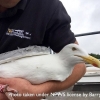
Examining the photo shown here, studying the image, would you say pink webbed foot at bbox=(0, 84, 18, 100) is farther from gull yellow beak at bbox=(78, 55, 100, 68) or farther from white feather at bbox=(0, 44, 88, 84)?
gull yellow beak at bbox=(78, 55, 100, 68)

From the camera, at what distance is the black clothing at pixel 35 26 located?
1.07 meters

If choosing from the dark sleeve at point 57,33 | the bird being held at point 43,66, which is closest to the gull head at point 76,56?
the bird being held at point 43,66

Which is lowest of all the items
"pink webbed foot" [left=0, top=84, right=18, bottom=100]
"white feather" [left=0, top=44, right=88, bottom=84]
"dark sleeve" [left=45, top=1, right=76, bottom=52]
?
"pink webbed foot" [left=0, top=84, right=18, bottom=100]

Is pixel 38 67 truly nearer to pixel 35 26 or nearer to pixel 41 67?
pixel 41 67


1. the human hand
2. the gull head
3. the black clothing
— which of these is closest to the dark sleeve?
the black clothing

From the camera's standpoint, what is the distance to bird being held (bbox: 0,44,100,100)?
95 cm

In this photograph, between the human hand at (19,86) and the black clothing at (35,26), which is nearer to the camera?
the human hand at (19,86)

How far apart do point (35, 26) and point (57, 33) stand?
0.09 metres

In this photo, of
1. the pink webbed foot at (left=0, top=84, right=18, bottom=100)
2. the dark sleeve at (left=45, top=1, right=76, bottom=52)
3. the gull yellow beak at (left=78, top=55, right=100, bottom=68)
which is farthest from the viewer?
the dark sleeve at (left=45, top=1, right=76, bottom=52)

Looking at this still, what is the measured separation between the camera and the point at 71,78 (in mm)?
1111

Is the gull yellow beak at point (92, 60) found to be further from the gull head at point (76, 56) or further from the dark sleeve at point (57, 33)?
the dark sleeve at point (57, 33)

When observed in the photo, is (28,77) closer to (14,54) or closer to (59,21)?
(14,54)

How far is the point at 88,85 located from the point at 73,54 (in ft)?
2.98

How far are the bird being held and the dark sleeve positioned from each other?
0.39 feet
